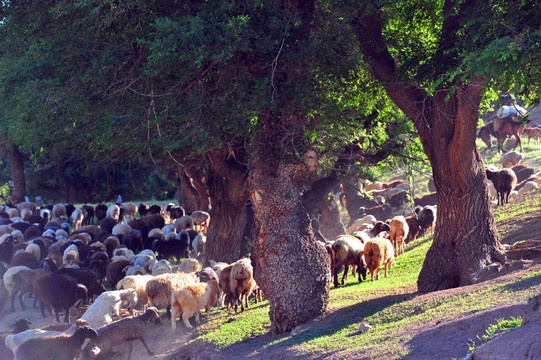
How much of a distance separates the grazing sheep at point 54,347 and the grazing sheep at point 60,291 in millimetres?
3810

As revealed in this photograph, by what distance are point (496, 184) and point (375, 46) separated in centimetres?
1166

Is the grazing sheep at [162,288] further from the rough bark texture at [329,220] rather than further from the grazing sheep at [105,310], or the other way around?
the rough bark texture at [329,220]

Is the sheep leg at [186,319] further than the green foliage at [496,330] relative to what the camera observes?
Yes

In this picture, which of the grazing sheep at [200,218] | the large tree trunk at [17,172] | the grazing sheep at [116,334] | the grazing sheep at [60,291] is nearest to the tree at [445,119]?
the grazing sheep at [116,334]

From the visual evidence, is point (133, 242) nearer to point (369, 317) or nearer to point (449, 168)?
point (449, 168)

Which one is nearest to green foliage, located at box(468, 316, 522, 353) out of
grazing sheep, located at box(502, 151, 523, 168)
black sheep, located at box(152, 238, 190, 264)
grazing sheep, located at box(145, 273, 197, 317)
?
grazing sheep, located at box(145, 273, 197, 317)

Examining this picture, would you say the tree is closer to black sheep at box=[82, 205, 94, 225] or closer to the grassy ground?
the grassy ground

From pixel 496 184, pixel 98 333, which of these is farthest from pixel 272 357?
pixel 496 184

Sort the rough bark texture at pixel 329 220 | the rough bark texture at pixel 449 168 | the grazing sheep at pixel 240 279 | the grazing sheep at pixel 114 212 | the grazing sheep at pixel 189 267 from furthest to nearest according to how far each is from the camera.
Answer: the grazing sheep at pixel 114 212 → the rough bark texture at pixel 329 220 → the grazing sheep at pixel 189 267 → the grazing sheep at pixel 240 279 → the rough bark texture at pixel 449 168

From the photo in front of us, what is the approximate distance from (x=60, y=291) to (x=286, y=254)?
5841 millimetres

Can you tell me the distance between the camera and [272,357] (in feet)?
32.3

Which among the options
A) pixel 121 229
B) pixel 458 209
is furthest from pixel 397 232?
pixel 121 229

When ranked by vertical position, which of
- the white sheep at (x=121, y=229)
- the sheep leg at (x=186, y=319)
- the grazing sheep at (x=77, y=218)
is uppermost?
the grazing sheep at (x=77, y=218)

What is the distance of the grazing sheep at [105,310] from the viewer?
42.3ft
